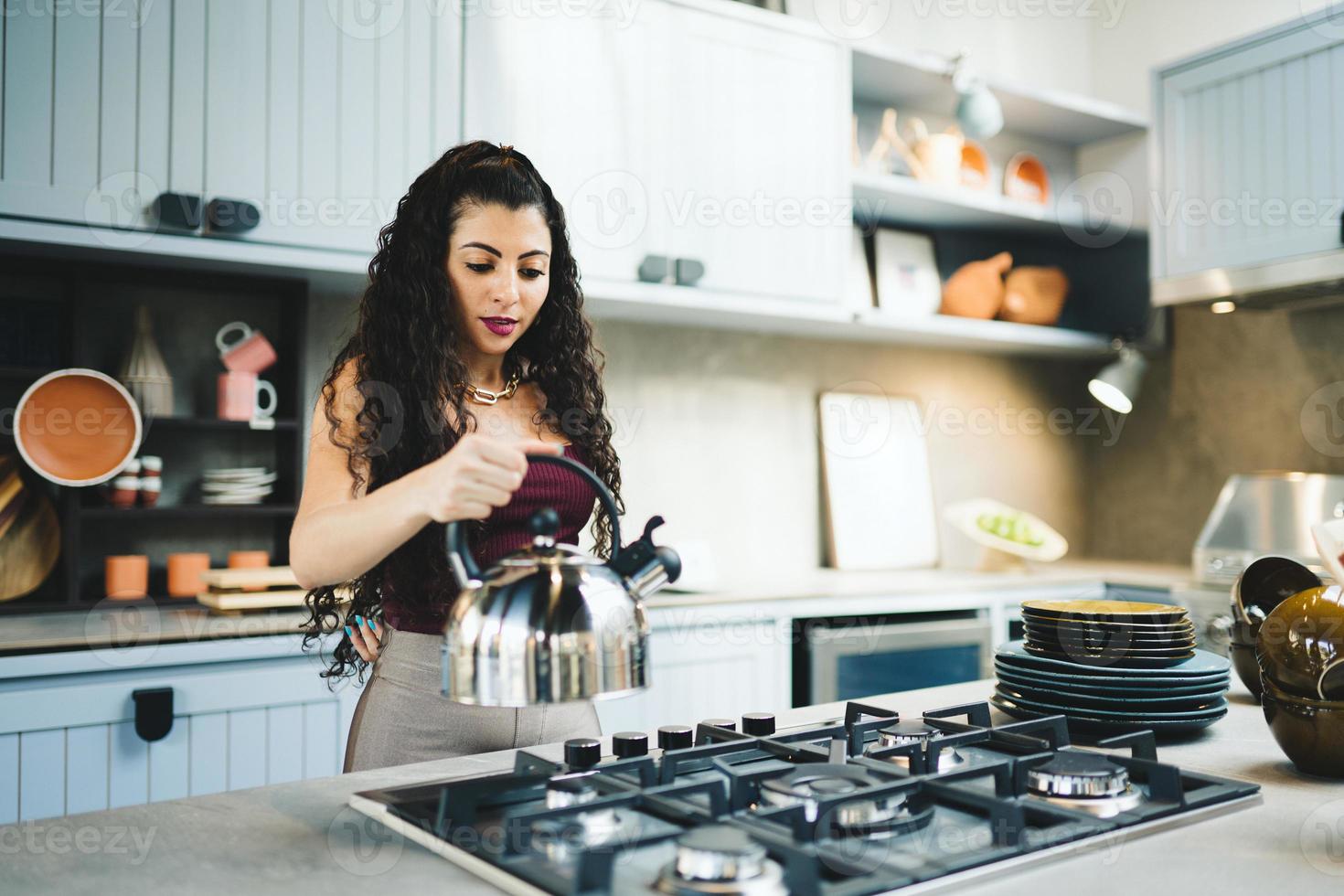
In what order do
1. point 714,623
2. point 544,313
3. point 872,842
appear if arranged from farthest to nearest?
1. point 714,623
2. point 544,313
3. point 872,842

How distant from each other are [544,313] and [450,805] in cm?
98

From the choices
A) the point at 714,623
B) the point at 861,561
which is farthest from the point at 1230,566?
the point at 714,623

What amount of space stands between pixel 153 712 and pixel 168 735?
6 cm

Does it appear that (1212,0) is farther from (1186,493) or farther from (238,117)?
(238,117)

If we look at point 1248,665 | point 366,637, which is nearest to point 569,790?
point 366,637

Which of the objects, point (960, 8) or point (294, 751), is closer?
point (294, 751)

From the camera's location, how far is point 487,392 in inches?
61.8

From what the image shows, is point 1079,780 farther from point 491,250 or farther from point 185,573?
point 185,573

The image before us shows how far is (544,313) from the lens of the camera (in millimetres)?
1641

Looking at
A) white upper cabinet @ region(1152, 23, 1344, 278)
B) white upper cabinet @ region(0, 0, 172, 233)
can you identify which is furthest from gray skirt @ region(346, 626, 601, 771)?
white upper cabinet @ region(1152, 23, 1344, 278)
